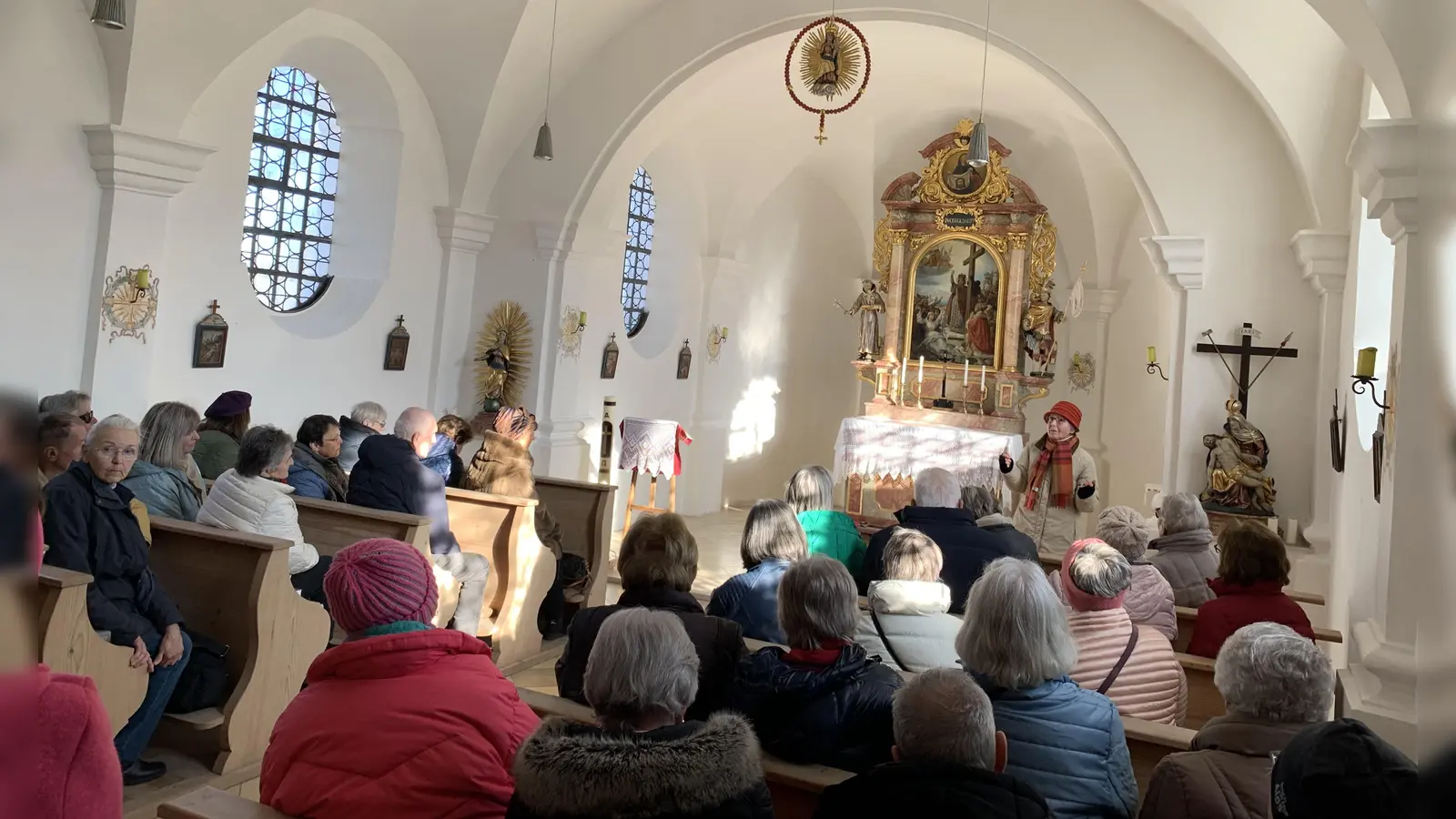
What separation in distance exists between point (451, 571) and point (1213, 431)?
5484 mm

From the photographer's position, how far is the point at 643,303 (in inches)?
507

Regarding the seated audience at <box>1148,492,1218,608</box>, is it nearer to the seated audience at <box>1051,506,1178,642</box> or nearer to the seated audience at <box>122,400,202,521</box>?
the seated audience at <box>1051,506,1178,642</box>

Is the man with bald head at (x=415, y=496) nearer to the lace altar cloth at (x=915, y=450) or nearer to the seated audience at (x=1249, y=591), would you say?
the seated audience at (x=1249, y=591)

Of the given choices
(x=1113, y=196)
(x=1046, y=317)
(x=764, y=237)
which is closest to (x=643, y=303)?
(x=764, y=237)

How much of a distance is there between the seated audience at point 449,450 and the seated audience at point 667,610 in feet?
9.42

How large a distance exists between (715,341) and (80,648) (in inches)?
398

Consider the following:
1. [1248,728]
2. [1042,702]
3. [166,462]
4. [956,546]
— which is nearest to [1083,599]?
[1042,702]

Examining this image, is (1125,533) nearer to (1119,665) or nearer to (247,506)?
(1119,665)

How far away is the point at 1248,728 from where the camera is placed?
2.43 m

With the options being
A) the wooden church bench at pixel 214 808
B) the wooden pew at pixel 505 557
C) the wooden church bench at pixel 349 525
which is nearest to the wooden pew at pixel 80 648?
the wooden church bench at pixel 214 808

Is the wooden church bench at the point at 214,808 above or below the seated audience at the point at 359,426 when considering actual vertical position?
below

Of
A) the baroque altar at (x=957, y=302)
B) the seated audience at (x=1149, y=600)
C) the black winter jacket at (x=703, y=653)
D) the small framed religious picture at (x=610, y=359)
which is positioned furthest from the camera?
the baroque altar at (x=957, y=302)

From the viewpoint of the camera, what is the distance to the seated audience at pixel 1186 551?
16.9ft

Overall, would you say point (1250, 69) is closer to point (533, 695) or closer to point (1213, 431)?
point (1213, 431)
